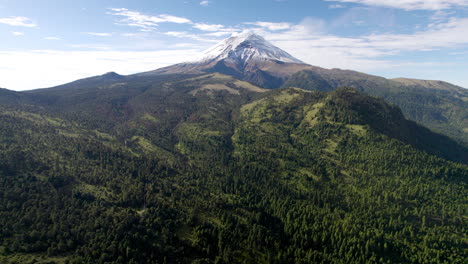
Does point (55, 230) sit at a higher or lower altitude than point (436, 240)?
higher

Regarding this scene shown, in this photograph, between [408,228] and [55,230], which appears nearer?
[55,230]

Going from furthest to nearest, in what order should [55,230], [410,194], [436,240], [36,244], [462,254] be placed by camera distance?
[410,194], [436,240], [462,254], [55,230], [36,244]

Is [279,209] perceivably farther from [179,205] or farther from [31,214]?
[31,214]

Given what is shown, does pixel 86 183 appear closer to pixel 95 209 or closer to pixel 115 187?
pixel 115 187

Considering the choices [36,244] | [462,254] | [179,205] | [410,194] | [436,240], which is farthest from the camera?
[410,194]

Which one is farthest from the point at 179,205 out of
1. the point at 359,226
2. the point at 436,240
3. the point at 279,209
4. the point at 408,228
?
the point at 436,240

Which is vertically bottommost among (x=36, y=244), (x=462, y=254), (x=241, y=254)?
(x=462, y=254)

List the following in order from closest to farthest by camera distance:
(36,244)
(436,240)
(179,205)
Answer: (36,244), (436,240), (179,205)

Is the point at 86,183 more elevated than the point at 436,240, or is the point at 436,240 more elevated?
the point at 86,183

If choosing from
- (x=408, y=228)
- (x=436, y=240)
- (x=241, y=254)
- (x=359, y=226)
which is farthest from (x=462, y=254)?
(x=241, y=254)
